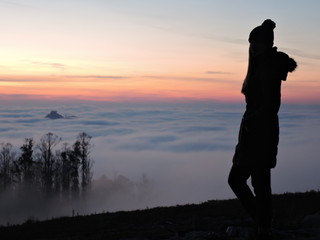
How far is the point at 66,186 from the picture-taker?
78938mm

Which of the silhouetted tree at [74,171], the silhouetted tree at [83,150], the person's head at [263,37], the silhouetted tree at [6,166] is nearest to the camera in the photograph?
the person's head at [263,37]

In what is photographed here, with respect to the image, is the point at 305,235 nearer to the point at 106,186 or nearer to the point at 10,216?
the point at 10,216

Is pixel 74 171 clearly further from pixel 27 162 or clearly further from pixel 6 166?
pixel 6 166

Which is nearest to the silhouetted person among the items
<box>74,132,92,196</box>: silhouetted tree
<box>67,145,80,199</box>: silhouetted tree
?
<box>74,132,92,196</box>: silhouetted tree

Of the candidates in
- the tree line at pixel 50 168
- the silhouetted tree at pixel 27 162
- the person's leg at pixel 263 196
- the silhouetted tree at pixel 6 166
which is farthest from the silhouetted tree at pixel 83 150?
the person's leg at pixel 263 196

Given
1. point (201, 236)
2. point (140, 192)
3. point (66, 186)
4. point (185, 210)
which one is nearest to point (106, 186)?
point (140, 192)

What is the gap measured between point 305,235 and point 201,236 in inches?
67.0

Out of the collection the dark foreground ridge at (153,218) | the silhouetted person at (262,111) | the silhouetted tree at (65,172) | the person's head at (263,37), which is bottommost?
the silhouetted tree at (65,172)

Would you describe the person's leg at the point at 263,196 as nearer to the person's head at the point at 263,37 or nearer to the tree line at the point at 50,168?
the person's head at the point at 263,37

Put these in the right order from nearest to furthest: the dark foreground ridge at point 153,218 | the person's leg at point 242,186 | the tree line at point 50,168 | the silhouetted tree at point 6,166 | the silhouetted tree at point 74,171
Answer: the person's leg at point 242,186 → the dark foreground ridge at point 153,218 → the tree line at point 50,168 → the silhouetted tree at point 74,171 → the silhouetted tree at point 6,166

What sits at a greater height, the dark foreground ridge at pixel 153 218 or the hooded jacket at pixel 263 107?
the hooded jacket at pixel 263 107

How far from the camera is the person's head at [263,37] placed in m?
4.99

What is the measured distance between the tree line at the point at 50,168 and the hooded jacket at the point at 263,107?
68730 mm

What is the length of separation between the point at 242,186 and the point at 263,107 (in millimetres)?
1140
